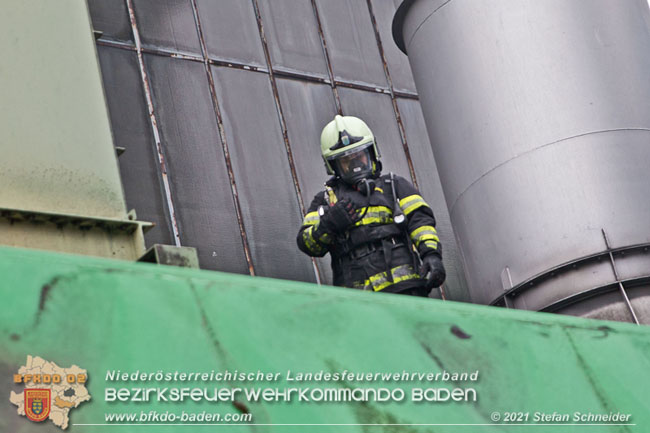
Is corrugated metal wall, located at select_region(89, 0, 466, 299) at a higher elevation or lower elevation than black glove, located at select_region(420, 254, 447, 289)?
higher

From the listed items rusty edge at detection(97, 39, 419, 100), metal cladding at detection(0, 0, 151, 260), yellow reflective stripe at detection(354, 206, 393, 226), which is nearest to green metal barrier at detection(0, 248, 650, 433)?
metal cladding at detection(0, 0, 151, 260)

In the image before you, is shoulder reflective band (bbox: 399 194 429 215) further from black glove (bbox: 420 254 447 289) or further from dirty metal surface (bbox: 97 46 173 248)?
dirty metal surface (bbox: 97 46 173 248)

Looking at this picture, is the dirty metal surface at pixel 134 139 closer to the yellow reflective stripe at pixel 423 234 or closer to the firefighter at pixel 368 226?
the firefighter at pixel 368 226

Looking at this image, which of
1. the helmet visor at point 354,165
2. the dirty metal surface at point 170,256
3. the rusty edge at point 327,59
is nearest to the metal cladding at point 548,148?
the helmet visor at point 354,165

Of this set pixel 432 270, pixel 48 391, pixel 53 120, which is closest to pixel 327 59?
pixel 432 270

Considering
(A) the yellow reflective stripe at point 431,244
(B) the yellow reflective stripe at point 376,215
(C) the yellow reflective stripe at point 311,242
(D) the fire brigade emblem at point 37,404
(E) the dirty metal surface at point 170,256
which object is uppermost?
(B) the yellow reflective stripe at point 376,215

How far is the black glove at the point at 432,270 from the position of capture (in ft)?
19.6

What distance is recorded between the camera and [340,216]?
5.98 meters

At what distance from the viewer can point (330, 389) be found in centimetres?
330

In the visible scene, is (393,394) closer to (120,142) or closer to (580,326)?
(580,326)

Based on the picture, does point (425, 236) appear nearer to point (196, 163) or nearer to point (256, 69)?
point (196, 163)

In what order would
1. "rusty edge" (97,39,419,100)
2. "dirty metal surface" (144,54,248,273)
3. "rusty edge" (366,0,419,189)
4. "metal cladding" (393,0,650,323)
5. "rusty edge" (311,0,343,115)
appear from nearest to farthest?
"metal cladding" (393,0,650,323) → "dirty metal surface" (144,54,248,273) → "rusty edge" (97,39,419,100) → "rusty edge" (311,0,343,115) → "rusty edge" (366,0,419,189)

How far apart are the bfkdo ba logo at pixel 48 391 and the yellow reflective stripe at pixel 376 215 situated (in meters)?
3.56

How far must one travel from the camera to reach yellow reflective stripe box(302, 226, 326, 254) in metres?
6.20
